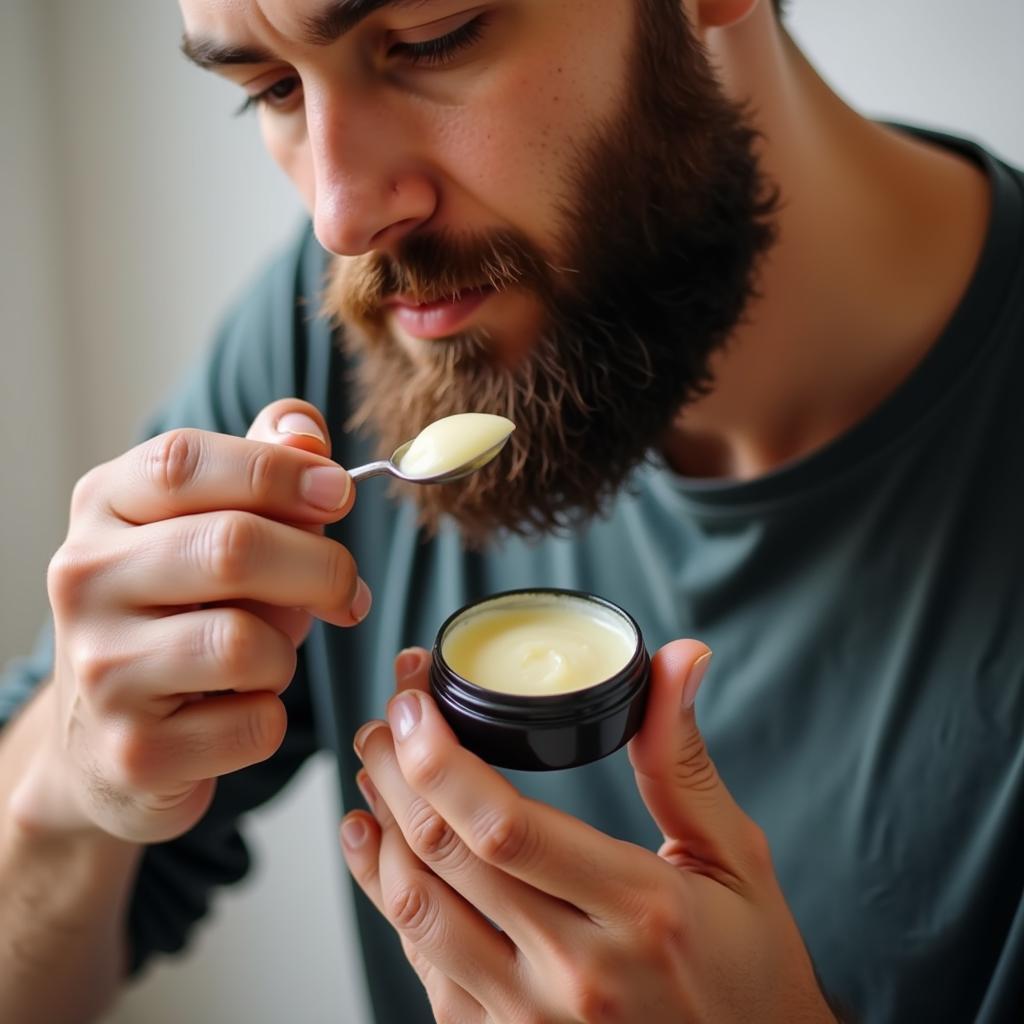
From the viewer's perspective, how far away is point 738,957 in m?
0.84

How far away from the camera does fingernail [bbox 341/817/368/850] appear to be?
0.93 metres

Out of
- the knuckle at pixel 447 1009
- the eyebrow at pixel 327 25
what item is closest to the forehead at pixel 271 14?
the eyebrow at pixel 327 25

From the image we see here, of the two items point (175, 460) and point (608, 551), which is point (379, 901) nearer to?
point (175, 460)

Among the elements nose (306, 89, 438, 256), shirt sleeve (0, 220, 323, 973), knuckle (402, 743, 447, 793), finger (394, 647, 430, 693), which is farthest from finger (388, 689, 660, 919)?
shirt sleeve (0, 220, 323, 973)

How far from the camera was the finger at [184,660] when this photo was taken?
83 centimetres

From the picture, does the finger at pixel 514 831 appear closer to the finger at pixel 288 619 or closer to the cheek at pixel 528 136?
the finger at pixel 288 619

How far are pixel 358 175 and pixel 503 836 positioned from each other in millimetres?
588

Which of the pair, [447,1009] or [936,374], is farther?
[936,374]

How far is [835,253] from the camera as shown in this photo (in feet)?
3.98

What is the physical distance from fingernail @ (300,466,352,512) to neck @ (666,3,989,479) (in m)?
0.51

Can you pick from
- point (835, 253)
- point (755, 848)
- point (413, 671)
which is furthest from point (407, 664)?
point (835, 253)

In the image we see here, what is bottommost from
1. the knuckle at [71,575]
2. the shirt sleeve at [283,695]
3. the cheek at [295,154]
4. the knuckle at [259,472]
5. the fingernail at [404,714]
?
the shirt sleeve at [283,695]

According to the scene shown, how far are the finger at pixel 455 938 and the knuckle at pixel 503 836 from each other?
0.12m

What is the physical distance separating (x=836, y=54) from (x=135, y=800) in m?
1.35
